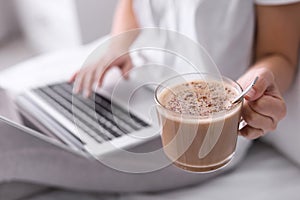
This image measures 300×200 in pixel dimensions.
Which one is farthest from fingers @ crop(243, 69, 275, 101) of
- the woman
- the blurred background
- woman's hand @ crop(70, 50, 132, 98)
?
the blurred background

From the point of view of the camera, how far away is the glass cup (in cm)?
52

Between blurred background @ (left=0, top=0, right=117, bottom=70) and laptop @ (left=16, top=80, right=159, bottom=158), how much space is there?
85cm

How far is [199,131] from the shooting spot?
1.73 feet

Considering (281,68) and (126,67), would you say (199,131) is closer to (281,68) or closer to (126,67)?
(281,68)

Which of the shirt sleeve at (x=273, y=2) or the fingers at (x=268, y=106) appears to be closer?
the fingers at (x=268, y=106)

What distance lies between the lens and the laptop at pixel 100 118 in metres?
0.72

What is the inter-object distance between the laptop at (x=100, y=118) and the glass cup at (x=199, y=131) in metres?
0.13

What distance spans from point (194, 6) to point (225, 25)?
0.20ft

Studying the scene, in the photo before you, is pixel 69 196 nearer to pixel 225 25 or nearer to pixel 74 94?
pixel 74 94

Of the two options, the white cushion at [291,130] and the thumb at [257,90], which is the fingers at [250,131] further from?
the white cushion at [291,130]

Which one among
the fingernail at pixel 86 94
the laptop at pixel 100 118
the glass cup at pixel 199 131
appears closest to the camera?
the glass cup at pixel 199 131

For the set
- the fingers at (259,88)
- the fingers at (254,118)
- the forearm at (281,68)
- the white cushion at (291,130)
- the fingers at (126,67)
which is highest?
the fingers at (259,88)

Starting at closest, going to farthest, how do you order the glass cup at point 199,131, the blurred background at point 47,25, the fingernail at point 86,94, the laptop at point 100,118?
the glass cup at point 199,131
the laptop at point 100,118
the fingernail at point 86,94
the blurred background at point 47,25

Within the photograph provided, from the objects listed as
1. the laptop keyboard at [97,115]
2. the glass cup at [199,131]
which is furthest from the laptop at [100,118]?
the glass cup at [199,131]
